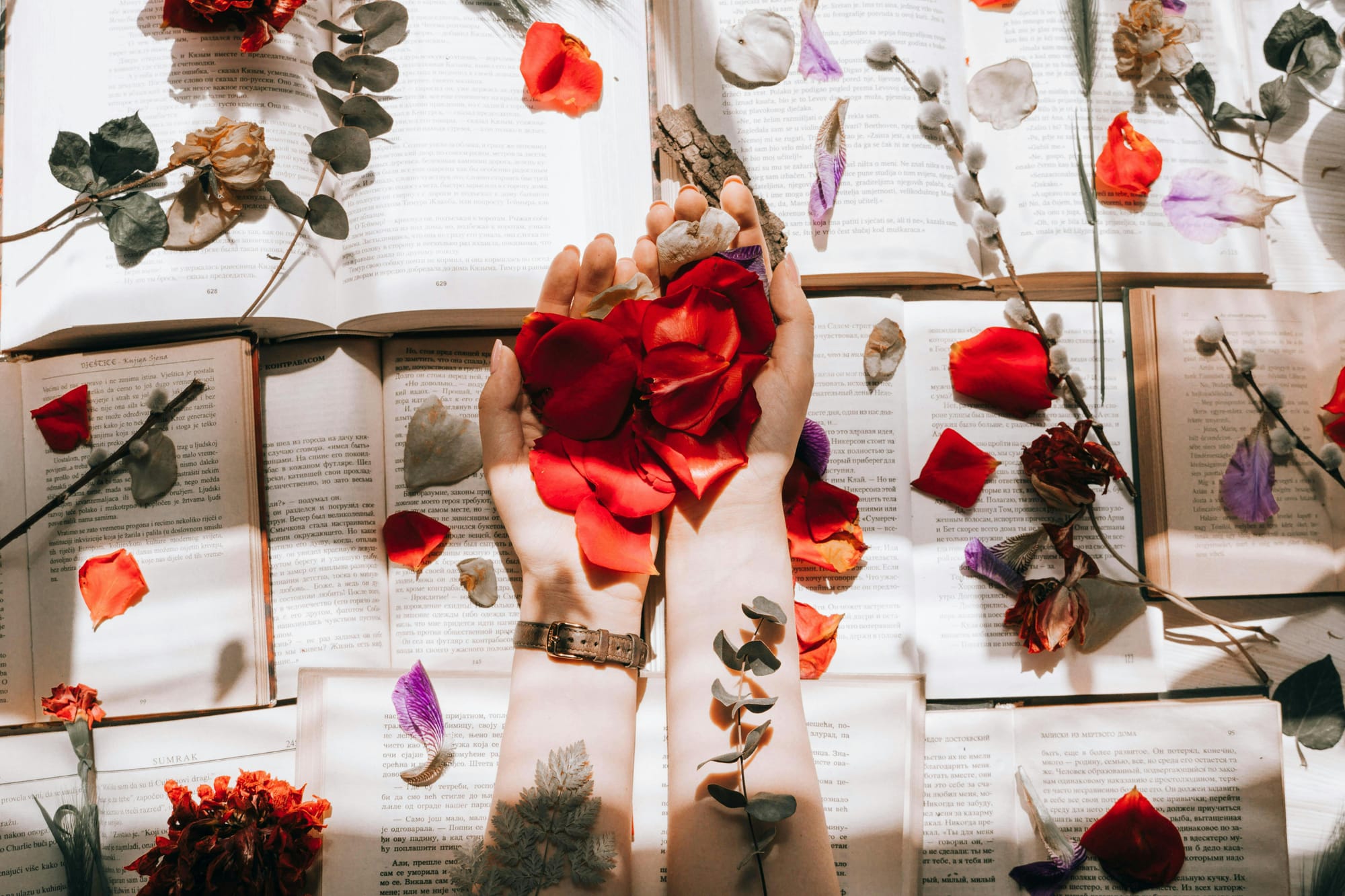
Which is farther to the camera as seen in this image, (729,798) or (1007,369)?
(1007,369)

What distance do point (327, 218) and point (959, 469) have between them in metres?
0.90

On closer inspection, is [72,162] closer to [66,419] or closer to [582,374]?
[66,419]

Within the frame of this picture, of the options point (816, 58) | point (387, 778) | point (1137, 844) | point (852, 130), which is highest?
point (816, 58)

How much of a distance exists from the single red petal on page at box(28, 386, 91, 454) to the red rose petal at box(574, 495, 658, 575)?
68cm

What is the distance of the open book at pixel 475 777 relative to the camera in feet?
3.29

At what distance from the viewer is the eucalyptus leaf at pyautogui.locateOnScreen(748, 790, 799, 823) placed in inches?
34.6

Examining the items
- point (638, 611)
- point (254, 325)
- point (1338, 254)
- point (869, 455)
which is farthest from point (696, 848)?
point (1338, 254)

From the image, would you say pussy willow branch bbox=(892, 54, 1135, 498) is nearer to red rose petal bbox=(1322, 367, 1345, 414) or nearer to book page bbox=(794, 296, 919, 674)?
book page bbox=(794, 296, 919, 674)

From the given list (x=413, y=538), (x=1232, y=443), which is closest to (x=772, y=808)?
(x=413, y=538)

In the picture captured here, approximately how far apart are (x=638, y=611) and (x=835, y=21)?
2.74 ft

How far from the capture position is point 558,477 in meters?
1.00

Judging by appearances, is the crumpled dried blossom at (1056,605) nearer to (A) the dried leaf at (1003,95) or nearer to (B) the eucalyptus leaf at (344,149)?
(A) the dried leaf at (1003,95)

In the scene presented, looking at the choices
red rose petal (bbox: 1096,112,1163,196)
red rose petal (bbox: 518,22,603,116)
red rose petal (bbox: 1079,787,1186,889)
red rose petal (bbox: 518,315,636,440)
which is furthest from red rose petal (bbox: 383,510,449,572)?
red rose petal (bbox: 1096,112,1163,196)

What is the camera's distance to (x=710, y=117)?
3.61ft
